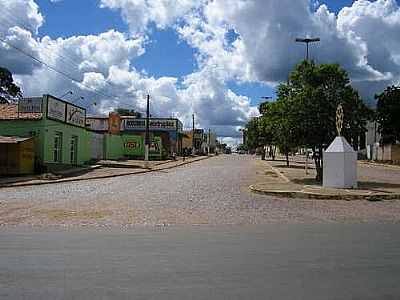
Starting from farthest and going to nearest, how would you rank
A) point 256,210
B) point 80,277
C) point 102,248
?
point 256,210, point 102,248, point 80,277

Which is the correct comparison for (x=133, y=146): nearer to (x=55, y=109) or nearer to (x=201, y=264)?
(x=55, y=109)

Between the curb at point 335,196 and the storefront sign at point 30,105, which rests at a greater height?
the storefront sign at point 30,105

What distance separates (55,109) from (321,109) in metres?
18.6

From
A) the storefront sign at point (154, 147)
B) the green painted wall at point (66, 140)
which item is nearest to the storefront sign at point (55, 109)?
the green painted wall at point (66, 140)

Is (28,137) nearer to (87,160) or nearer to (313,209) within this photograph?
(87,160)

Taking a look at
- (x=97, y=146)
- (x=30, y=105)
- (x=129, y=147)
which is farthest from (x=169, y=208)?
(x=129, y=147)

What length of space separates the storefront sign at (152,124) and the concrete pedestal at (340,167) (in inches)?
2198

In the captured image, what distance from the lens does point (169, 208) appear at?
16.9m

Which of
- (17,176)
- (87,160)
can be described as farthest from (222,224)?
(87,160)

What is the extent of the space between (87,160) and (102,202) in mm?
27096

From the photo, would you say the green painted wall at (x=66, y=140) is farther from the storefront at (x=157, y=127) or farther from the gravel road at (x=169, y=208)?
the storefront at (x=157, y=127)

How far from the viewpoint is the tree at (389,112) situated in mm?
59938

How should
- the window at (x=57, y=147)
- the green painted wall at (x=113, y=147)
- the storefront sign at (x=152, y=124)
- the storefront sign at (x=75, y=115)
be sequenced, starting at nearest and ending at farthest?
1. the window at (x=57, y=147)
2. the storefront sign at (x=75, y=115)
3. the green painted wall at (x=113, y=147)
4. the storefront sign at (x=152, y=124)

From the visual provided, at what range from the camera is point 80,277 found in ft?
23.1
